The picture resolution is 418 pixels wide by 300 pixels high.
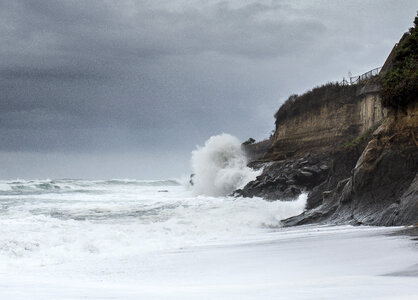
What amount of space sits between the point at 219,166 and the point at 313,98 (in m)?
9.20

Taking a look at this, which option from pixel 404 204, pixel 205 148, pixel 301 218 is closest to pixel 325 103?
pixel 205 148

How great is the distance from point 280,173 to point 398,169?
12.6 m

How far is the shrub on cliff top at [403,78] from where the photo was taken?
11172mm

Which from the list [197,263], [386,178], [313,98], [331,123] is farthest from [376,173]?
[313,98]

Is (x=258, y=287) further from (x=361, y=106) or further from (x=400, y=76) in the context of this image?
(x=361, y=106)

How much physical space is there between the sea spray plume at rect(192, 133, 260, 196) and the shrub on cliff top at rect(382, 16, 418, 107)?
1939cm

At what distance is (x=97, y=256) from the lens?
8617 mm

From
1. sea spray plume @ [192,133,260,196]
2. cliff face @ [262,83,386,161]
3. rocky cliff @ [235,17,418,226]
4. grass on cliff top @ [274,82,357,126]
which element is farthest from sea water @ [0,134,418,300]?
sea spray plume @ [192,133,260,196]

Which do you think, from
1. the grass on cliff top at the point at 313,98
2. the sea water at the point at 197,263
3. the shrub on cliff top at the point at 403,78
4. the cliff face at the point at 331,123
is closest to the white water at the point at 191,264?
the sea water at the point at 197,263

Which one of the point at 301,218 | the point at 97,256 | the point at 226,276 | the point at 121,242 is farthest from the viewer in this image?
the point at 301,218

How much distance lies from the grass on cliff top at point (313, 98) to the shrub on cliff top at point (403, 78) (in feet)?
52.5

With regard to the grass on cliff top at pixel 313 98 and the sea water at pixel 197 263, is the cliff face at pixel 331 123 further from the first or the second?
the sea water at pixel 197 263

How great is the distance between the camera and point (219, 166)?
37.2 meters

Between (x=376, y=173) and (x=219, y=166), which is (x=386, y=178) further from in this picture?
(x=219, y=166)
